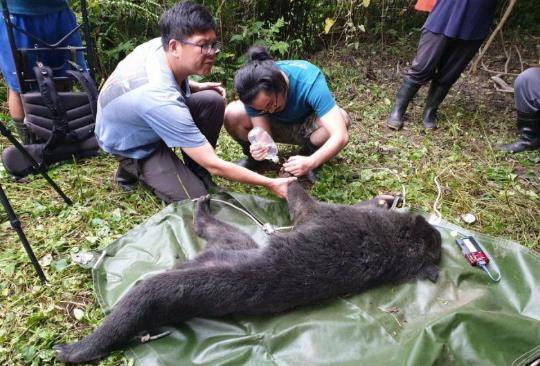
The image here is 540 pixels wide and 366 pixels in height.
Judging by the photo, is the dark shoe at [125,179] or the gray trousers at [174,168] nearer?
the gray trousers at [174,168]

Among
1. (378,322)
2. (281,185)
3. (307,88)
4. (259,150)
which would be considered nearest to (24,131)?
(259,150)

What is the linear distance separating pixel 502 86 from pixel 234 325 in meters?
6.16

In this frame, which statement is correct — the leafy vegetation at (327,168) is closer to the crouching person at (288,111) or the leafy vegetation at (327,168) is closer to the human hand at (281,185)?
→ the crouching person at (288,111)

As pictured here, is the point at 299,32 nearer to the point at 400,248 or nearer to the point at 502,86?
the point at 502,86

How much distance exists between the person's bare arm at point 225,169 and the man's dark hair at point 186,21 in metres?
0.88

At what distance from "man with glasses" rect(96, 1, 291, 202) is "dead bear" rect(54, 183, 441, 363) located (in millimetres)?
771

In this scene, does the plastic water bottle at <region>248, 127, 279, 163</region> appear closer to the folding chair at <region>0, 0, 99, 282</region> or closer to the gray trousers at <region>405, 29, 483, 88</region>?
the folding chair at <region>0, 0, 99, 282</region>

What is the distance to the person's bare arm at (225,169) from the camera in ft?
10.4

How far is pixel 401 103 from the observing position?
5.29m

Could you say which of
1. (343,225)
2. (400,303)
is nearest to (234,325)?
(343,225)

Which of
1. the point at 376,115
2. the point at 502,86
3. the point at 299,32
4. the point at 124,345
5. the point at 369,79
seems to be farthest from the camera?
the point at 299,32

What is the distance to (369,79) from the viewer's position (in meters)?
6.78

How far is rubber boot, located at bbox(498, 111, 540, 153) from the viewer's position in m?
4.70

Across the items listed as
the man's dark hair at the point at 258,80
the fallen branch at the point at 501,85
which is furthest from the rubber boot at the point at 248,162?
the fallen branch at the point at 501,85
